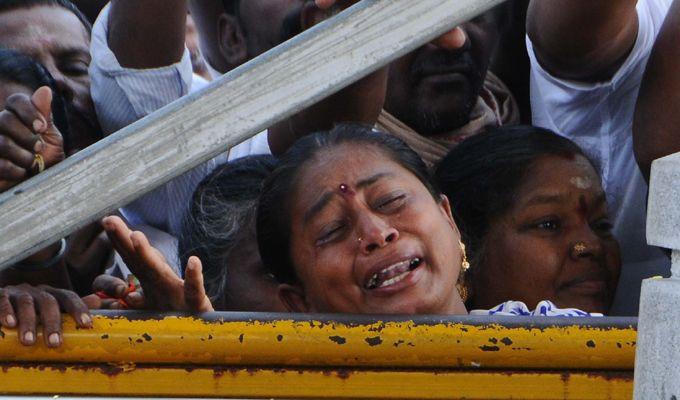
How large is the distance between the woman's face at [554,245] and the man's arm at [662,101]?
188 millimetres

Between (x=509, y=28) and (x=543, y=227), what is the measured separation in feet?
1.89

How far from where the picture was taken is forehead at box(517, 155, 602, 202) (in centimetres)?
246

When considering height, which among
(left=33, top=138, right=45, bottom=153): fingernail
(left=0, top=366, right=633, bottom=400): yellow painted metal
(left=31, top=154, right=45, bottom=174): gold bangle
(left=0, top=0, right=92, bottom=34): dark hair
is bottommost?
(left=0, top=366, right=633, bottom=400): yellow painted metal

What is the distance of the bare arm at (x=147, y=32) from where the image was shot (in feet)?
7.96

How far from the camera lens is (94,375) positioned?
162 cm

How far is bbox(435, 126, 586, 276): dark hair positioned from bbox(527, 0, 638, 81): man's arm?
181 millimetres

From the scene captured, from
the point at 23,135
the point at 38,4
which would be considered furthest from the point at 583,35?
the point at 38,4

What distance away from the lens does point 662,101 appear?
2248 mm

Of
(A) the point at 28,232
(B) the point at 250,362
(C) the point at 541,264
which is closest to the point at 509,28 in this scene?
(C) the point at 541,264

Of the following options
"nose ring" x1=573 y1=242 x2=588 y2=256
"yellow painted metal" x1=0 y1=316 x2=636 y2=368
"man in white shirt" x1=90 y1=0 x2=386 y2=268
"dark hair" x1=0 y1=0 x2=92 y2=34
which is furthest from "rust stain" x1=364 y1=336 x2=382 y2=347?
"dark hair" x1=0 y1=0 x2=92 y2=34

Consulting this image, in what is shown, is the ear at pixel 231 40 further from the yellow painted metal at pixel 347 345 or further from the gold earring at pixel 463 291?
the yellow painted metal at pixel 347 345

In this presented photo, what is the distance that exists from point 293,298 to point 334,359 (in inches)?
24.3

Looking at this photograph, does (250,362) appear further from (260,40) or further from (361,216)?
(260,40)

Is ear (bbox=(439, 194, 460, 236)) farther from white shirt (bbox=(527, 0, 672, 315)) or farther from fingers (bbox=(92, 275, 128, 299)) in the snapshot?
fingers (bbox=(92, 275, 128, 299))
